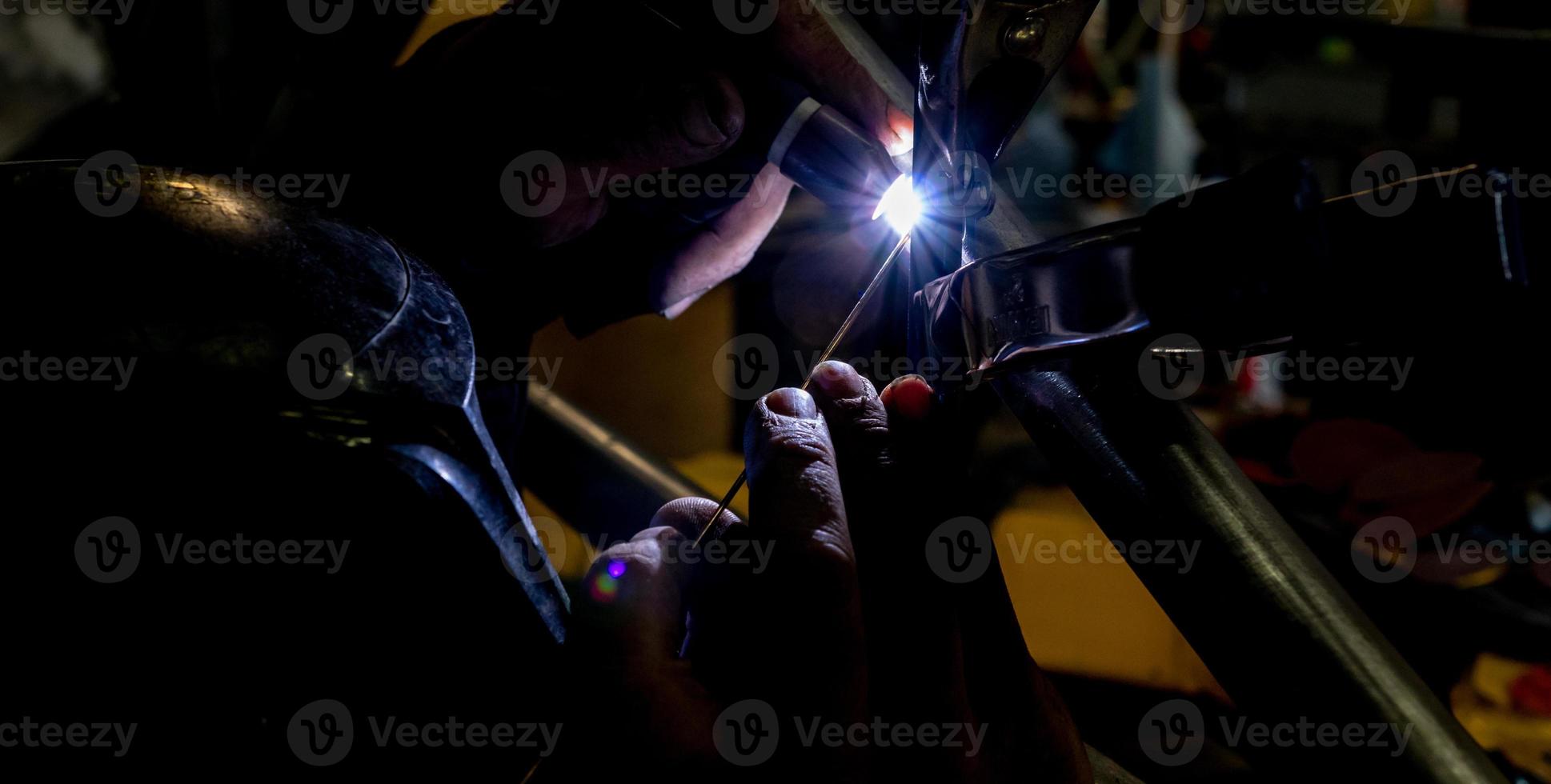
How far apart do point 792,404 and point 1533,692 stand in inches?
72.6

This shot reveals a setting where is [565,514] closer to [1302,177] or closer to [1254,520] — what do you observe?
[1254,520]

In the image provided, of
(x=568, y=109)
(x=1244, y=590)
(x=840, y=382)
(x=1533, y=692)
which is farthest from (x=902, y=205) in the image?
(x=1533, y=692)

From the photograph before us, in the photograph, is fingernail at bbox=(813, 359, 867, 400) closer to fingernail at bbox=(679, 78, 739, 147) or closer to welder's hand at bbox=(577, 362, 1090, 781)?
welder's hand at bbox=(577, 362, 1090, 781)

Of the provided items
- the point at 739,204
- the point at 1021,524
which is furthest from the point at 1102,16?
the point at 739,204

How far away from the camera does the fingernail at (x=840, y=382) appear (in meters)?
1.04

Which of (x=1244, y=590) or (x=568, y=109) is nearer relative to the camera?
(x=1244, y=590)

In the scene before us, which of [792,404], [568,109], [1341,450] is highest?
[1341,450]

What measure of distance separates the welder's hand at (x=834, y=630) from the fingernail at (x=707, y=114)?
48 cm

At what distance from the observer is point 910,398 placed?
1.04 m

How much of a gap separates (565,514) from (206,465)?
131cm

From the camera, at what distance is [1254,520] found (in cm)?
70

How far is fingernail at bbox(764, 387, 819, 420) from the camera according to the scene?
100 centimetres

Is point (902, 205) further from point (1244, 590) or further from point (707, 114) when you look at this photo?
point (1244, 590)

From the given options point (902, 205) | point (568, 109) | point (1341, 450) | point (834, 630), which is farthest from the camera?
point (1341, 450)
